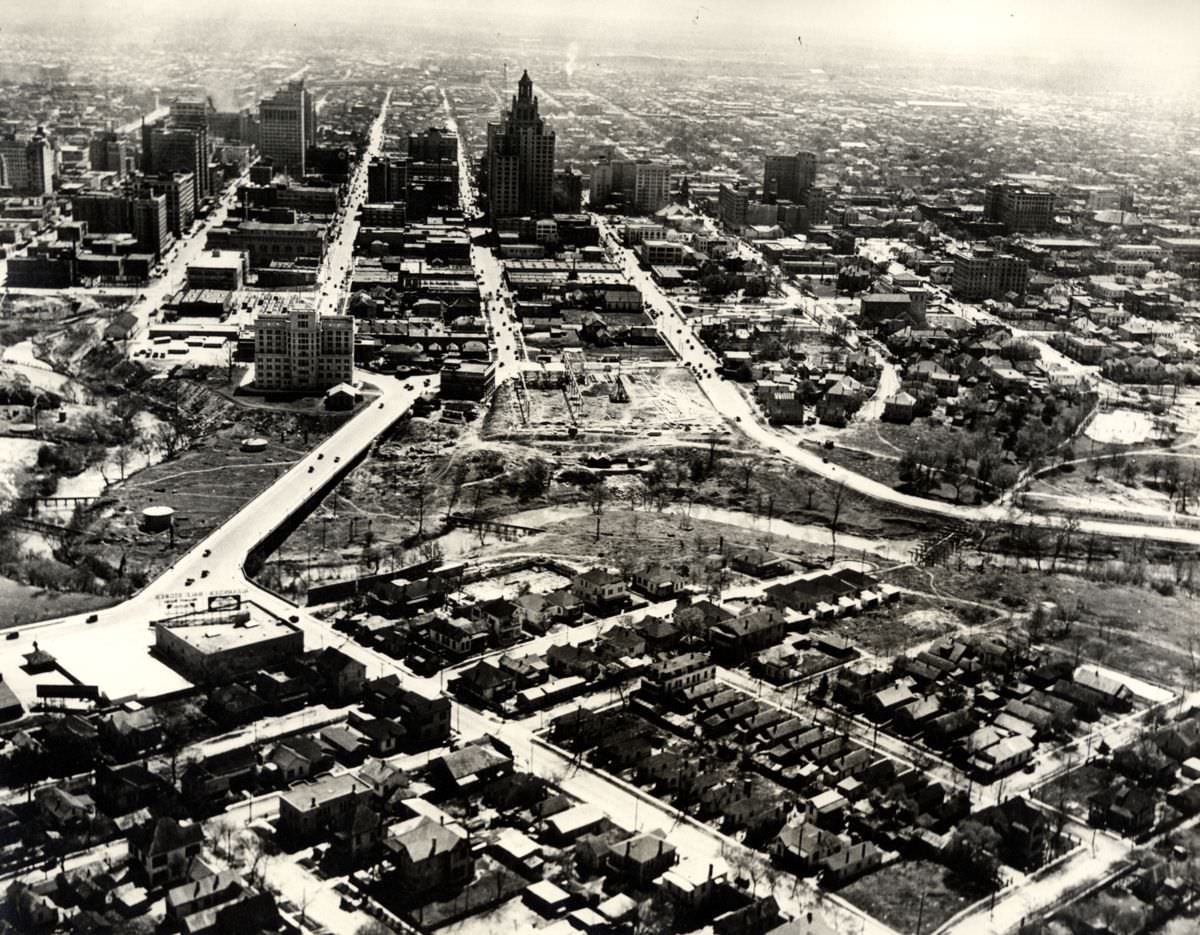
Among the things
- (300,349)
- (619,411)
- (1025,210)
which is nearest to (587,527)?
(619,411)

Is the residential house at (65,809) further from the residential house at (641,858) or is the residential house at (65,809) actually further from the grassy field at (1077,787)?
the grassy field at (1077,787)

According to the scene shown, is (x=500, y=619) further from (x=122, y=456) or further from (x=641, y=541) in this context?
(x=122, y=456)

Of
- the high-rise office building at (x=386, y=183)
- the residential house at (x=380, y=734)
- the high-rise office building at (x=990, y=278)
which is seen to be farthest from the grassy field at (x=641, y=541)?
the high-rise office building at (x=386, y=183)

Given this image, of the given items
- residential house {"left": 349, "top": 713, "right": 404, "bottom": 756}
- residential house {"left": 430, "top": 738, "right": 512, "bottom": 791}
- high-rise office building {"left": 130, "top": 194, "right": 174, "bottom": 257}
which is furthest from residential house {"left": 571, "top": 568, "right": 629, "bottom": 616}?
high-rise office building {"left": 130, "top": 194, "right": 174, "bottom": 257}

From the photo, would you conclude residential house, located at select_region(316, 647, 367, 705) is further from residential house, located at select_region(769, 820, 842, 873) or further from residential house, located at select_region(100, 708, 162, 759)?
residential house, located at select_region(769, 820, 842, 873)

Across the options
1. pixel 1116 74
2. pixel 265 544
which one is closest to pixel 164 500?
pixel 265 544
